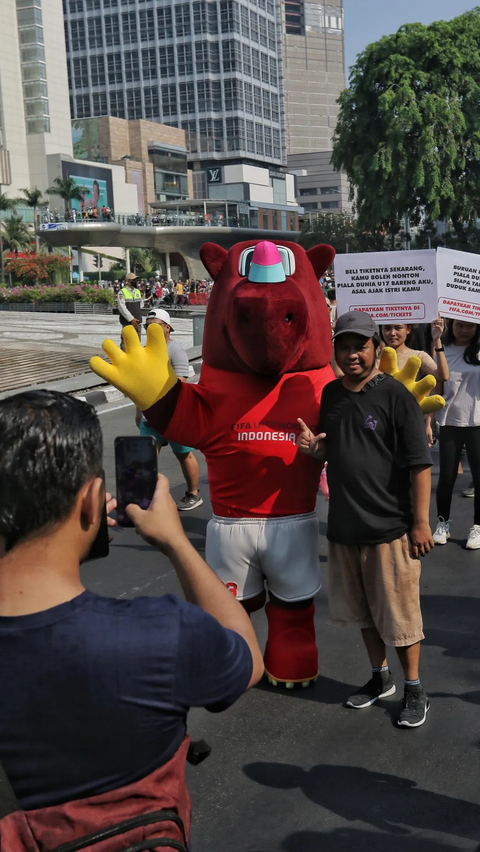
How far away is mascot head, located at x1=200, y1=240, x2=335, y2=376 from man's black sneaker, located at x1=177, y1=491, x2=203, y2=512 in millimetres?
3359

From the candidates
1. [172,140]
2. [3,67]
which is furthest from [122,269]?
[172,140]

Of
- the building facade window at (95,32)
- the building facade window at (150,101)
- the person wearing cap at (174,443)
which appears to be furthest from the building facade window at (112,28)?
the person wearing cap at (174,443)

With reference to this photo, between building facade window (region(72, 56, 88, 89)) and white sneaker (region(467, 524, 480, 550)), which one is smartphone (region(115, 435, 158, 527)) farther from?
building facade window (region(72, 56, 88, 89))

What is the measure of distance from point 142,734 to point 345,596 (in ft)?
8.27

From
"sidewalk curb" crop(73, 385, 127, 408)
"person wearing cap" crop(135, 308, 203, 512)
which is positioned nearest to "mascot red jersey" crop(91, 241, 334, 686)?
"person wearing cap" crop(135, 308, 203, 512)

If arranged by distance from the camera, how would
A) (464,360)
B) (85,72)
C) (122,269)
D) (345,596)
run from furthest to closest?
(85,72) → (122,269) → (464,360) → (345,596)

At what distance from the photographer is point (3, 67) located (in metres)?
69.2

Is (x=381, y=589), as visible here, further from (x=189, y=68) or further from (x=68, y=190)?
(x=189, y=68)

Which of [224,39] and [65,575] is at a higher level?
[224,39]

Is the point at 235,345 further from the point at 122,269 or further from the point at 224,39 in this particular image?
the point at 224,39

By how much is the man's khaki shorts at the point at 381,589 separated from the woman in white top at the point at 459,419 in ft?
8.44

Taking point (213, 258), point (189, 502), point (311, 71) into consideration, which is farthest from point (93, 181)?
point (311, 71)

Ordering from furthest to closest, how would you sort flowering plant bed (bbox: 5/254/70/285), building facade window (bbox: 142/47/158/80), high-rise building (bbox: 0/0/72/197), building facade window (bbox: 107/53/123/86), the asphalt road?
building facade window (bbox: 107/53/123/86)
building facade window (bbox: 142/47/158/80)
high-rise building (bbox: 0/0/72/197)
flowering plant bed (bbox: 5/254/70/285)
the asphalt road

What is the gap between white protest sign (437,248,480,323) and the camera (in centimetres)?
617
